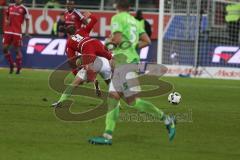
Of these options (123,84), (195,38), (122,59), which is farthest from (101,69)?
(195,38)

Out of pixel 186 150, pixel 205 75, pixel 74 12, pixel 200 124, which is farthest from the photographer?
pixel 205 75

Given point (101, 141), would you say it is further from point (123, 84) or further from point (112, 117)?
point (123, 84)

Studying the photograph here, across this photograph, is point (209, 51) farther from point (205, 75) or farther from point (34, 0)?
point (34, 0)

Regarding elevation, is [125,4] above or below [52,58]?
above

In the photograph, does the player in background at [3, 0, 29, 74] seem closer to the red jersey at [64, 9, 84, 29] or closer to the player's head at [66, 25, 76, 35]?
the red jersey at [64, 9, 84, 29]

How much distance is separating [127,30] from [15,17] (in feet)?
52.8

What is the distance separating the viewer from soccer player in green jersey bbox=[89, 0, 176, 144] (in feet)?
38.5

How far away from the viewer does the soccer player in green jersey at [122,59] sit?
11742mm

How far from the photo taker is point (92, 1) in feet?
120

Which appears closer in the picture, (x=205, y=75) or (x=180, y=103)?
(x=180, y=103)

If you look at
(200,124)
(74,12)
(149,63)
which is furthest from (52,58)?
(200,124)

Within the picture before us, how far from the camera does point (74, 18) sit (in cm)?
2041

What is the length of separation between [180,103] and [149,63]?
10.7 meters

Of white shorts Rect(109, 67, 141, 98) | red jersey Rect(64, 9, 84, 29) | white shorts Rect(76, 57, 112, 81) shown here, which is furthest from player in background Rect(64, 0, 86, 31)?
white shorts Rect(109, 67, 141, 98)
